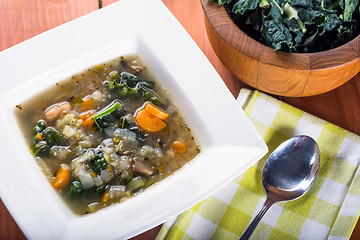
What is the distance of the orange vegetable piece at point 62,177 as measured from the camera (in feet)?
5.39

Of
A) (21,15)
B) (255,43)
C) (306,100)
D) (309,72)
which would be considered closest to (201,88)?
(255,43)

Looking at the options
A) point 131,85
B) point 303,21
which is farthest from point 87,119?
point 303,21

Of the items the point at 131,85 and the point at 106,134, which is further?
the point at 131,85

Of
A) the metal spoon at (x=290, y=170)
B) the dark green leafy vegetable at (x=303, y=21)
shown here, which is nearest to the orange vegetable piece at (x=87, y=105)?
the dark green leafy vegetable at (x=303, y=21)

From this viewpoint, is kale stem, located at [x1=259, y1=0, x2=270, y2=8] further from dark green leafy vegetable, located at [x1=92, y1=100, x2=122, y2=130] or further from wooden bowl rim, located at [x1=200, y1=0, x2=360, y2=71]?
dark green leafy vegetable, located at [x1=92, y1=100, x2=122, y2=130]

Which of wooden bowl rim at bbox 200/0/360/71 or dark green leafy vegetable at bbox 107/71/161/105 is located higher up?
wooden bowl rim at bbox 200/0/360/71

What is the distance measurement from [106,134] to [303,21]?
3.01 feet

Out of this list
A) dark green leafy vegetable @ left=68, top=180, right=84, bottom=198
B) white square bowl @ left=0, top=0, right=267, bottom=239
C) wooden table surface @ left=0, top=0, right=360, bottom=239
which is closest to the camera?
white square bowl @ left=0, top=0, right=267, bottom=239

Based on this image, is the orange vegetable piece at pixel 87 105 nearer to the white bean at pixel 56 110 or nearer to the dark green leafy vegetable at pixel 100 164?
the white bean at pixel 56 110

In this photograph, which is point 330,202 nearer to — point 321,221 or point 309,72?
point 321,221

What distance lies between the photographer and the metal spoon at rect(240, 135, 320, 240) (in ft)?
5.72

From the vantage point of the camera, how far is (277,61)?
159cm

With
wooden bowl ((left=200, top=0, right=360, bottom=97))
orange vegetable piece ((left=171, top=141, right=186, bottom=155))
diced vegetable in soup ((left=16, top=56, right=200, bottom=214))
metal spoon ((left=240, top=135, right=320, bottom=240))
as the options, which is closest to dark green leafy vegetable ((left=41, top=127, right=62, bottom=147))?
diced vegetable in soup ((left=16, top=56, right=200, bottom=214))

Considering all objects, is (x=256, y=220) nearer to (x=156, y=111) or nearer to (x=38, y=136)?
(x=156, y=111)
